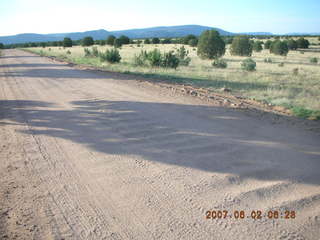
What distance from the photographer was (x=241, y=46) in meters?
33.2

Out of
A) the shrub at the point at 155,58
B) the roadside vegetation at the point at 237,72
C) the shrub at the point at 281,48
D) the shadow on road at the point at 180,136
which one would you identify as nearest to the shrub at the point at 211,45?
the roadside vegetation at the point at 237,72

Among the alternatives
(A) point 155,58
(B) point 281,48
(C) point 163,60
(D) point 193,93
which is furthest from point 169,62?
(B) point 281,48

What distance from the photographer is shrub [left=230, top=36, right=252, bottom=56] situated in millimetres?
32875

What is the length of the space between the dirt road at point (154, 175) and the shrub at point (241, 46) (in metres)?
28.3

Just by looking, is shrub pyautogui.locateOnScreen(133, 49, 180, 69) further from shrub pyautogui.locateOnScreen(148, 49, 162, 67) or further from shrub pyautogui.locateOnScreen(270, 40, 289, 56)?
shrub pyautogui.locateOnScreen(270, 40, 289, 56)

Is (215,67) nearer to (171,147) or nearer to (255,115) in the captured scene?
(255,115)

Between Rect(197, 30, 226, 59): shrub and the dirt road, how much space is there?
69.7ft

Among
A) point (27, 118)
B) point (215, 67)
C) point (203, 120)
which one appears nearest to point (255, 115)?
point (203, 120)

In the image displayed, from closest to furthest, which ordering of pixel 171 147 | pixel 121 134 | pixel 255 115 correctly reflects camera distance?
pixel 171 147
pixel 121 134
pixel 255 115

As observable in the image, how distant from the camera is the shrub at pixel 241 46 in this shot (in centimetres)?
3288

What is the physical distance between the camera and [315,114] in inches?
291

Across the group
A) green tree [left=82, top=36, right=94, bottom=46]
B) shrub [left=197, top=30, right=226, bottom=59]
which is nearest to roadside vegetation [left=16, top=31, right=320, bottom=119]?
shrub [left=197, top=30, right=226, bottom=59]

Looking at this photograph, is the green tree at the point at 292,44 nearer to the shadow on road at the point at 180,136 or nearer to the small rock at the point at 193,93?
the small rock at the point at 193,93

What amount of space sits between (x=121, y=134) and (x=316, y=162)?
3.92 meters
